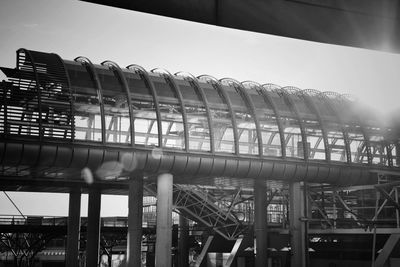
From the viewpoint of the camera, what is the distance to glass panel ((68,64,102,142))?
2678 cm

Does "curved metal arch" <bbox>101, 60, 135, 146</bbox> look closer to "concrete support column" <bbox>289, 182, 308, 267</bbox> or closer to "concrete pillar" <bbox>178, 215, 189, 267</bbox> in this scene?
"concrete support column" <bbox>289, 182, 308, 267</bbox>

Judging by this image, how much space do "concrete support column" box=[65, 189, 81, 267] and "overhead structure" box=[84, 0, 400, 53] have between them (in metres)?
36.0

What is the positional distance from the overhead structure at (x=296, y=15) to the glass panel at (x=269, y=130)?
2481 cm

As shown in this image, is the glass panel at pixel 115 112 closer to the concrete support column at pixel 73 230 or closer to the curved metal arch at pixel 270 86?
the curved metal arch at pixel 270 86

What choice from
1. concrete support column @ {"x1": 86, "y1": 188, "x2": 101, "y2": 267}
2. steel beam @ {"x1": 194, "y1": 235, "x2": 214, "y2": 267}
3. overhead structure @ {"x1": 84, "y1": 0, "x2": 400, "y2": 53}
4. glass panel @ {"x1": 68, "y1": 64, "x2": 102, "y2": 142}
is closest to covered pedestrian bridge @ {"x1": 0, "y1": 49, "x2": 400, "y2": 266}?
glass panel @ {"x1": 68, "y1": 64, "x2": 102, "y2": 142}

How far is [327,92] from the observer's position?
39188 millimetres

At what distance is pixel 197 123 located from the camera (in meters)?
29.5

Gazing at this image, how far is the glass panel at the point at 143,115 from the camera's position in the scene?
2809 cm

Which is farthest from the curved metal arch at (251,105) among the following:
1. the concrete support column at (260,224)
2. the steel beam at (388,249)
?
the steel beam at (388,249)

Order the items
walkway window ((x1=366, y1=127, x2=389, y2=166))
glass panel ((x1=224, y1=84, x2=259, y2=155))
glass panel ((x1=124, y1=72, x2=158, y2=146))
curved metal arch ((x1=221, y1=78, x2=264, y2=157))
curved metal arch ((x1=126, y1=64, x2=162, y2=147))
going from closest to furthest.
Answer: curved metal arch ((x1=126, y1=64, x2=162, y2=147)) < glass panel ((x1=124, y1=72, x2=158, y2=146)) < curved metal arch ((x1=221, y1=78, x2=264, y2=157)) < glass panel ((x1=224, y1=84, x2=259, y2=155)) < walkway window ((x1=366, y1=127, x2=389, y2=166))

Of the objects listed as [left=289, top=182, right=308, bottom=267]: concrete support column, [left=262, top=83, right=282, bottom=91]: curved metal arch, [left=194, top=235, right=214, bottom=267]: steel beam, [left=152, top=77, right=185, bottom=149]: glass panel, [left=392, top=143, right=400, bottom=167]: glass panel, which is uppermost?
[left=262, top=83, right=282, bottom=91]: curved metal arch

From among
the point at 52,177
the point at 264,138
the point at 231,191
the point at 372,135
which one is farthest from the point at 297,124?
the point at 52,177

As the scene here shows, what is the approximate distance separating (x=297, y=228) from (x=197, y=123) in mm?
10142

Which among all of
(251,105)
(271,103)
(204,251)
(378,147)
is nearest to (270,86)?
(271,103)
